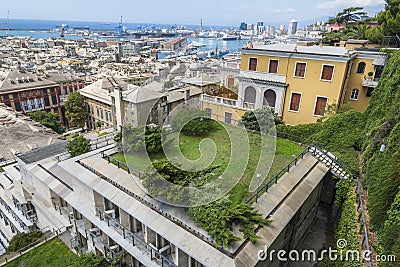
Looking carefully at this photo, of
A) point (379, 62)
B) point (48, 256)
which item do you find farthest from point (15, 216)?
point (379, 62)

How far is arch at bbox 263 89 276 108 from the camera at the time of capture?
25.8 metres

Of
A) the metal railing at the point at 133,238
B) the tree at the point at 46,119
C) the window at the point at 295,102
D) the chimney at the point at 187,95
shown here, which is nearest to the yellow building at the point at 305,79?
the window at the point at 295,102

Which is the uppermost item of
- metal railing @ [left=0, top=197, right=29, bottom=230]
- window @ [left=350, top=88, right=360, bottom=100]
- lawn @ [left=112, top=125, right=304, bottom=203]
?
window @ [left=350, top=88, right=360, bottom=100]

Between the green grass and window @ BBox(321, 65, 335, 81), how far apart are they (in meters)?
23.3

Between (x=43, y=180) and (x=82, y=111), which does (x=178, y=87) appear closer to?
(x=43, y=180)

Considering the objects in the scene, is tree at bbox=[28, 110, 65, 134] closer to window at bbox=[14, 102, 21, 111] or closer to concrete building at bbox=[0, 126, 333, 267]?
window at bbox=[14, 102, 21, 111]

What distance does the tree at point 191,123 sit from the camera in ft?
52.0

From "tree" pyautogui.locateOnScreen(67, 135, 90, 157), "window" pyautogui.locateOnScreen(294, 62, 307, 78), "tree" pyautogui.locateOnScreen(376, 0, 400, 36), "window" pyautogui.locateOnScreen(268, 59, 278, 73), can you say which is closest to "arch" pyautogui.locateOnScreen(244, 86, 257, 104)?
"window" pyautogui.locateOnScreen(268, 59, 278, 73)

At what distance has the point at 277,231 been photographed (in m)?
9.16

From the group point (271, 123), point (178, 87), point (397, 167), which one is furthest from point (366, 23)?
point (397, 167)

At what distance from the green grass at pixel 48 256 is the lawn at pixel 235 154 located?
22.4ft

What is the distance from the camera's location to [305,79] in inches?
934

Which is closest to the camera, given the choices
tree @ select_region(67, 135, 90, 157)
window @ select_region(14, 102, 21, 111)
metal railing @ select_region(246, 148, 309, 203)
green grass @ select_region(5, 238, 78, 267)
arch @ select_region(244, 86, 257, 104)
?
metal railing @ select_region(246, 148, 309, 203)

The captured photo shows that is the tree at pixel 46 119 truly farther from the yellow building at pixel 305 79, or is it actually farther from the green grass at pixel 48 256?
the green grass at pixel 48 256
